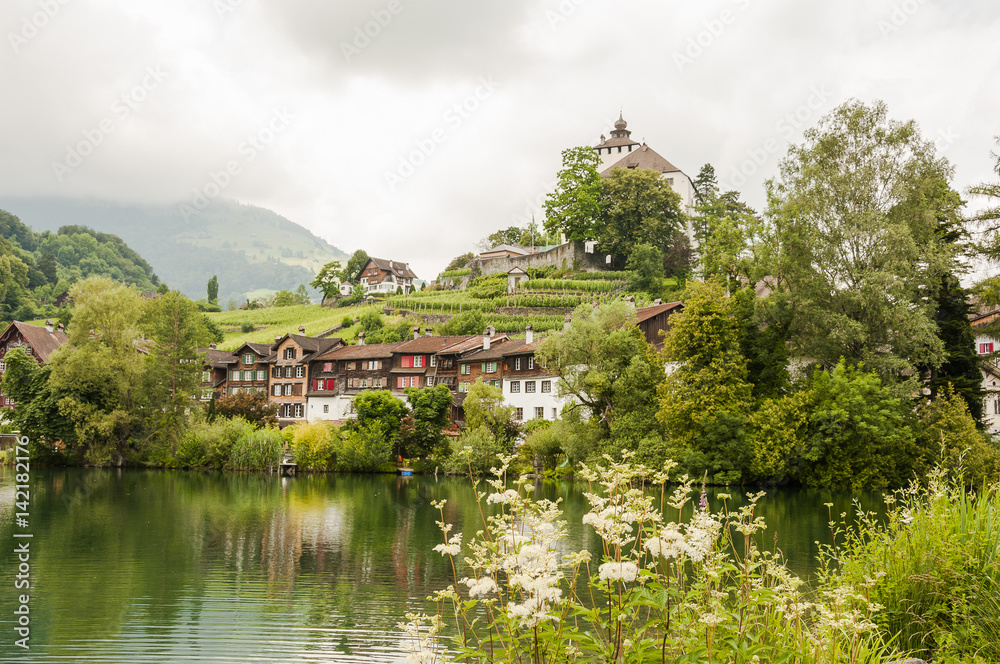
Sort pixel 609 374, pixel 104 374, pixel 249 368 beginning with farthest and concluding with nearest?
pixel 249 368, pixel 104 374, pixel 609 374

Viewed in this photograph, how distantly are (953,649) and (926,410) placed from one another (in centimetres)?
3337

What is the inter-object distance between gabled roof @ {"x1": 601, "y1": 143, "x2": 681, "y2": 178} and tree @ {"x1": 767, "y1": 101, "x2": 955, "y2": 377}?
2650 inches

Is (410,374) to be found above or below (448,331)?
below

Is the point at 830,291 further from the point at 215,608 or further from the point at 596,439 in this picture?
the point at 215,608

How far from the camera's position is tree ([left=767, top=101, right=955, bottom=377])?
34.4m

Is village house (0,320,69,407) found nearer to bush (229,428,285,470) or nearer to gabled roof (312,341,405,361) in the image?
gabled roof (312,341,405,361)

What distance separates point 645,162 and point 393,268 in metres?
49.2

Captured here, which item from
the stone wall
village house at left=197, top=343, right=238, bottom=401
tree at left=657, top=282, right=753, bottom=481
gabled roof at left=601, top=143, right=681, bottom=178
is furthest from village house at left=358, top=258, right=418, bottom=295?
tree at left=657, top=282, right=753, bottom=481

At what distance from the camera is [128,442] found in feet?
170

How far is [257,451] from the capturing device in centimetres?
4909

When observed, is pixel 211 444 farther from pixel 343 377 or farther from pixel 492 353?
pixel 492 353

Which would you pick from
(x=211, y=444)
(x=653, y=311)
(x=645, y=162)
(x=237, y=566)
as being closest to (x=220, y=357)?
(x=211, y=444)

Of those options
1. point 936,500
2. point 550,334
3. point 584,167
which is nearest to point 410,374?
point 550,334

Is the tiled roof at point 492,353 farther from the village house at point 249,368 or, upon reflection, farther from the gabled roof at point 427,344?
the village house at point 249,368
